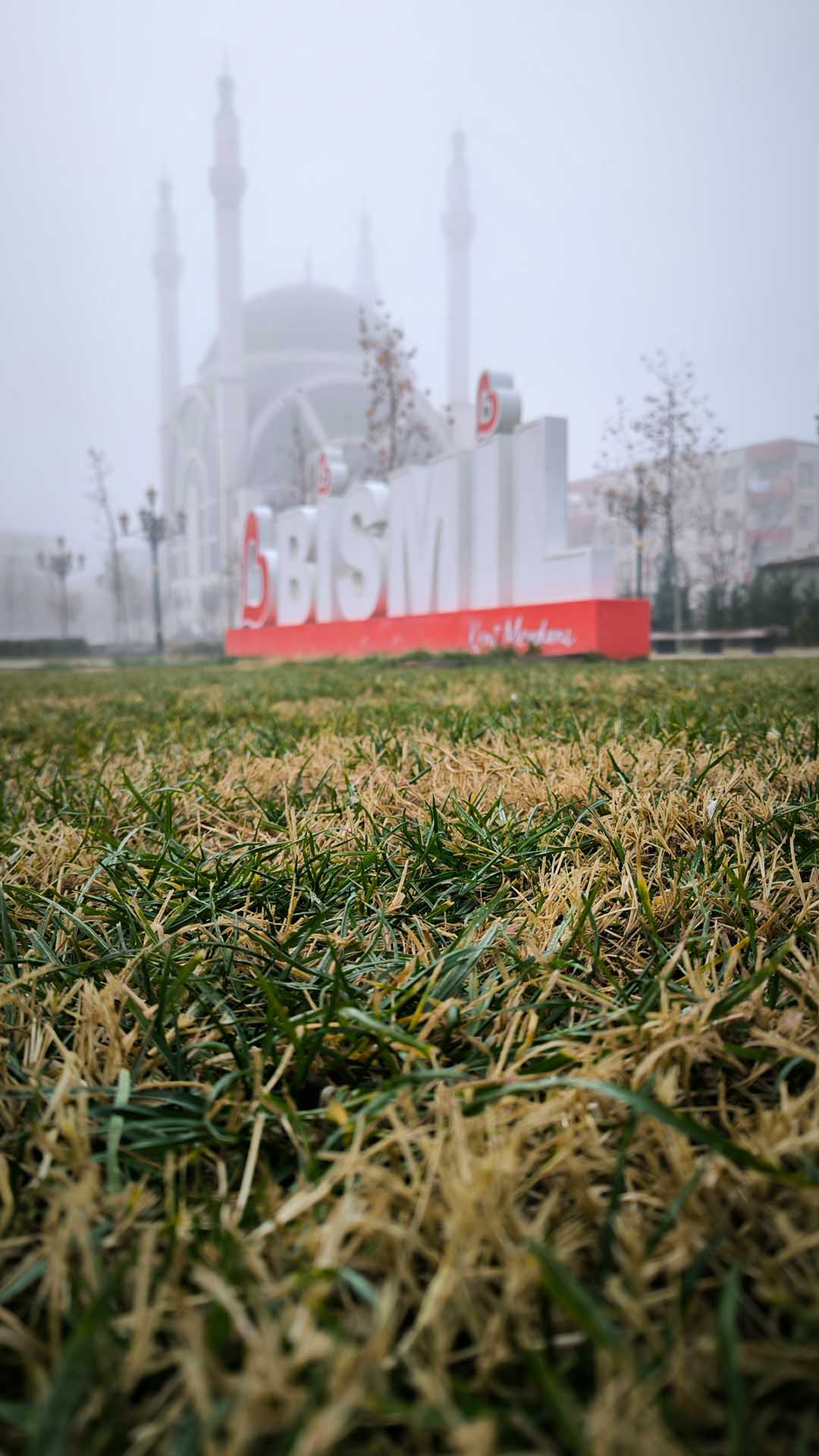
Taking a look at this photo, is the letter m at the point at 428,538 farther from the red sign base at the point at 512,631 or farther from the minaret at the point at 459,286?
the minaret at the point at 459,286

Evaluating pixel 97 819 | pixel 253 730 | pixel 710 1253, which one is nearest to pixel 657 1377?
pixel 710 1253

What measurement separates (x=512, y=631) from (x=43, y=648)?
29.6 metres

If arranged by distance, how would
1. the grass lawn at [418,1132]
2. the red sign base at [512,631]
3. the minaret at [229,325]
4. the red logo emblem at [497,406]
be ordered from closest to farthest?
the grass lawn at [418,1132] → the red sign base at [512,631] → the red logo emblem at [497,406] → the minaret at [229,325]

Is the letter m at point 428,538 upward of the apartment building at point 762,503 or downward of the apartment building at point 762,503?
downward

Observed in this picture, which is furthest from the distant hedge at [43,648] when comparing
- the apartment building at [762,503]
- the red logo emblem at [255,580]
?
the apartment building at [762,503]

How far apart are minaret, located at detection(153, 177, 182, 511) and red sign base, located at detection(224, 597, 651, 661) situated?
54.4m

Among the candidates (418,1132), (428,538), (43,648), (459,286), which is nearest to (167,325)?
(459,286)

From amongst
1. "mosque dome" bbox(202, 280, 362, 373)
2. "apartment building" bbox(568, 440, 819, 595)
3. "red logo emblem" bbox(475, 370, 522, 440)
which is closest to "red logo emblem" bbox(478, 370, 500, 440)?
"red logo emblem" bbox(475, 370, 522, 440)

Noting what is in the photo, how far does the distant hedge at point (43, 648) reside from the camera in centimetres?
3456

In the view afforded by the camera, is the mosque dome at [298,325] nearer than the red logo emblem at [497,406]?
No

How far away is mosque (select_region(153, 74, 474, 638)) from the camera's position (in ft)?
171

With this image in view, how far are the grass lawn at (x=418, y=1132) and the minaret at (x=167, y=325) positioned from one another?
6722 cm

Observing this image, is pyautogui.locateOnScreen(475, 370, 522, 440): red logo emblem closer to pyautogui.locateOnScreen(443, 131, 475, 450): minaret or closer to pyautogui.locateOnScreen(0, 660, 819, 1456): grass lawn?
pyautogui.locateOnScreen(0, 660, 819, 1456): grass lawn

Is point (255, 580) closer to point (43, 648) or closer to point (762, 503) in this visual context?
point (43, 648)
